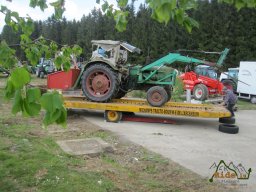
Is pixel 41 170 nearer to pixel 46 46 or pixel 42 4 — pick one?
pixel 46 46

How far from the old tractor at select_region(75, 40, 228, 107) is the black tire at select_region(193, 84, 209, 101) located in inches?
246

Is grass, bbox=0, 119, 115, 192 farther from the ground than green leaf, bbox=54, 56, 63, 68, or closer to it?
closer to it

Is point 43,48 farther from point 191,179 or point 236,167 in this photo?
point 236,167

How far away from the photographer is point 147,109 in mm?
10688

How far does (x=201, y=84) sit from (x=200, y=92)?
53cm

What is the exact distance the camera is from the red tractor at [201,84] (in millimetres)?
18109

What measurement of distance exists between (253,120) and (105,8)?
10.4 metres

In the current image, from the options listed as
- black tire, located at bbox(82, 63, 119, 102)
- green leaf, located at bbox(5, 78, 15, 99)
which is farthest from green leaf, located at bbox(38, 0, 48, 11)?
black tire, located at bbox(82, 63, 119, 102)

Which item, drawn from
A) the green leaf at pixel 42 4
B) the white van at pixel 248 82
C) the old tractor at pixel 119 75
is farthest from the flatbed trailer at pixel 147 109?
the white van at pixel 248 82

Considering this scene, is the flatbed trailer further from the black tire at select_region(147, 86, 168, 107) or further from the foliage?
the foliage

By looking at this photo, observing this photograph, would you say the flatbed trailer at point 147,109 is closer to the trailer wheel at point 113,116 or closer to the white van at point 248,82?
the trailer wheel at point 113,116

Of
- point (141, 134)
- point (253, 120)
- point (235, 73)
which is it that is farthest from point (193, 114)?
point (235, 73)

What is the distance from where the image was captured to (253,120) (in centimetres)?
1294

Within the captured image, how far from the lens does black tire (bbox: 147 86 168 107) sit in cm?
1081
